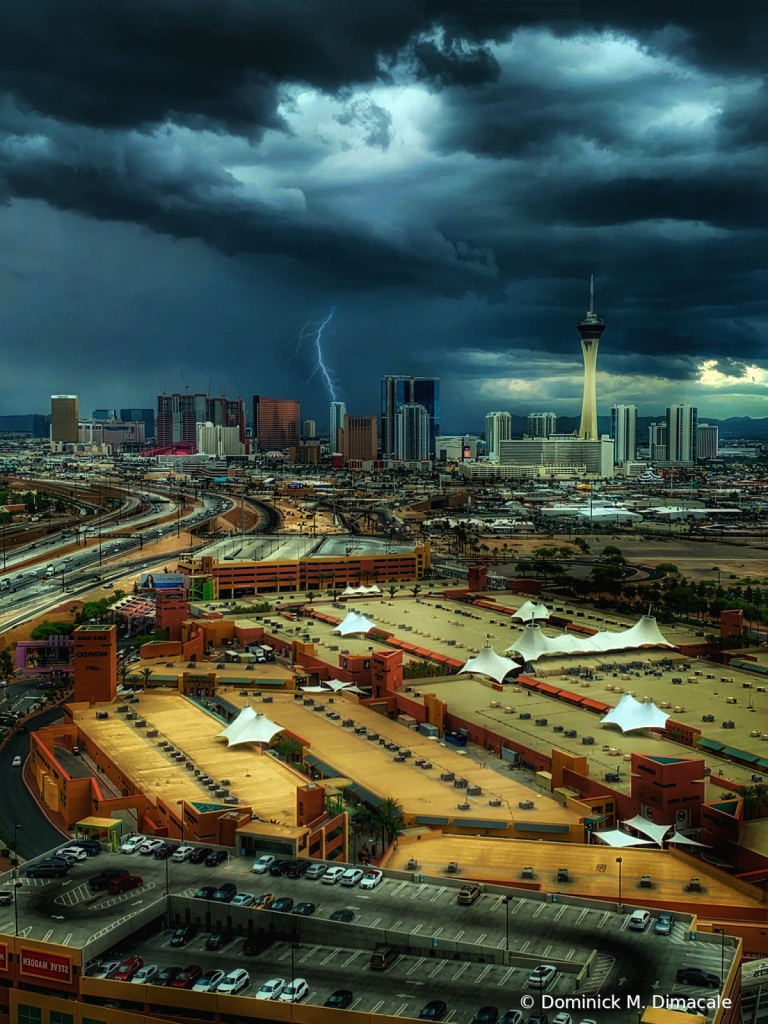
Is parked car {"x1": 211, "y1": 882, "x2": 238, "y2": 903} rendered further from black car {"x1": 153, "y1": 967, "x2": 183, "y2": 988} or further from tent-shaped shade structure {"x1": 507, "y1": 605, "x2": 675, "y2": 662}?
tent-shaped shade structure {"x1": 507, "y1": 605, "x2": 675, "y2": 662}

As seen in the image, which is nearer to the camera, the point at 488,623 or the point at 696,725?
the point at 696,725

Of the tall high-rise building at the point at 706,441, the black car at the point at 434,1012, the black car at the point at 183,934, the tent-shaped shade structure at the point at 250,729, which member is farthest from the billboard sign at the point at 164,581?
the tall high-rise building at the point at 706,441

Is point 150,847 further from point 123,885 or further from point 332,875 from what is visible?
point 332,875

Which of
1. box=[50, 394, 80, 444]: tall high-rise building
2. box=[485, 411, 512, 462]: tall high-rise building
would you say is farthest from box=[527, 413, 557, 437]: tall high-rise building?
box=[50, 394, 80, 444]: tall high-rise building

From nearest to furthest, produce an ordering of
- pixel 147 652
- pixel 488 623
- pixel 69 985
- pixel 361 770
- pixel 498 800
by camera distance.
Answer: pixel 69 985, pixel 498 800, pixel 361 770, pixel 147 652, pixel 488 623

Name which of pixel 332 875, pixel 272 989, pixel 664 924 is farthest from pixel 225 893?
pixel 664 924

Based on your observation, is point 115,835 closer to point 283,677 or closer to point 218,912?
point 218,912

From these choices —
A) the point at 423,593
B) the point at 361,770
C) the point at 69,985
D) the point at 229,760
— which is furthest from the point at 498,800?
the point at 423,593
